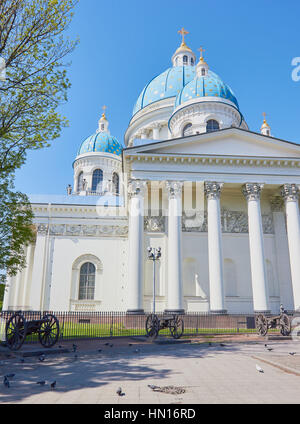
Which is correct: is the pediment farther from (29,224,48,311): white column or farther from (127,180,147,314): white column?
(29,224,48,311): white column

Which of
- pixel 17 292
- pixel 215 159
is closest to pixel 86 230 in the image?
pixel 17 292

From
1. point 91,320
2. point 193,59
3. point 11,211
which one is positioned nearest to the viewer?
point 11,211

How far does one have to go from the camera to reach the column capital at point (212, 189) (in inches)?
793

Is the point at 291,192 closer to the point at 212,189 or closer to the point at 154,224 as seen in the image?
the point at 212,189

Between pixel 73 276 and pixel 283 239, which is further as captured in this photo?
pixel 73 276

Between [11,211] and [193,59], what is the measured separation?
36244 mm

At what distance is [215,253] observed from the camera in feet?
61.8

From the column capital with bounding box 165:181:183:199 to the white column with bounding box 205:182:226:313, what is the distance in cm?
174

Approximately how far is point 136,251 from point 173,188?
15.2 ft

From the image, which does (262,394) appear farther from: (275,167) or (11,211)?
(275,167)

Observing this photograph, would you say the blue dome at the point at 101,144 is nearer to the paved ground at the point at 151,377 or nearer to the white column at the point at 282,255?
the white column at the point at 282,255

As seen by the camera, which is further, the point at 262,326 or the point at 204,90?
the point at 204,90

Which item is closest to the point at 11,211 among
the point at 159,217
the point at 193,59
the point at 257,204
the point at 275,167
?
the point at 159,217
